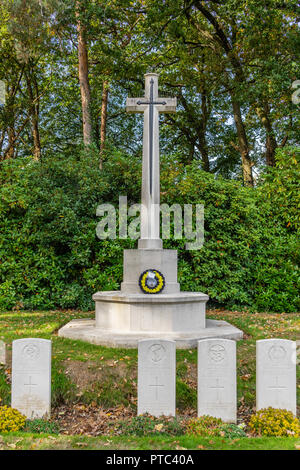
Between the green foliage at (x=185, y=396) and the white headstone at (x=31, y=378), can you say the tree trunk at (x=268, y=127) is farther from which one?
the white headstone at (x=31, y=378)

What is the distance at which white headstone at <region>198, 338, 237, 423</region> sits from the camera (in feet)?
15.1

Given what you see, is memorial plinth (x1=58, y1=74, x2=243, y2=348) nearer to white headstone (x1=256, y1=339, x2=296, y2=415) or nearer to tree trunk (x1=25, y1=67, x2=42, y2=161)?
white headstone (x1=256, y1=339, x2=296, y2=415)

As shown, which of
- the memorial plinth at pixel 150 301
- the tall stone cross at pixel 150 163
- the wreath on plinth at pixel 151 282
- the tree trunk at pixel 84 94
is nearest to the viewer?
the memorial plinth at pixel 150 301

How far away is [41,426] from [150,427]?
47.9 inches

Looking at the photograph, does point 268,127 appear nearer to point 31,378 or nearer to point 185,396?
point 185,396

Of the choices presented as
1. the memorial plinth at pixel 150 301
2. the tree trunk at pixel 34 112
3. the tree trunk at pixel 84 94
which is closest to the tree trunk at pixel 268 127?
the tree trunk at pixel 84 94

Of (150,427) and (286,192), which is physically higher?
(286,192)

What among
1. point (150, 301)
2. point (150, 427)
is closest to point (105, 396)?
point (150, 427)

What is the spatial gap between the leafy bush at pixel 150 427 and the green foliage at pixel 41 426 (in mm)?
739

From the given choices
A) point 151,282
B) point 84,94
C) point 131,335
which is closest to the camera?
point 131,335

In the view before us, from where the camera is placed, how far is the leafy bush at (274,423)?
409cm

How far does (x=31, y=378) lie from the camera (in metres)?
4.69

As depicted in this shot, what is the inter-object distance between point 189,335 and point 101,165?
275 inches
